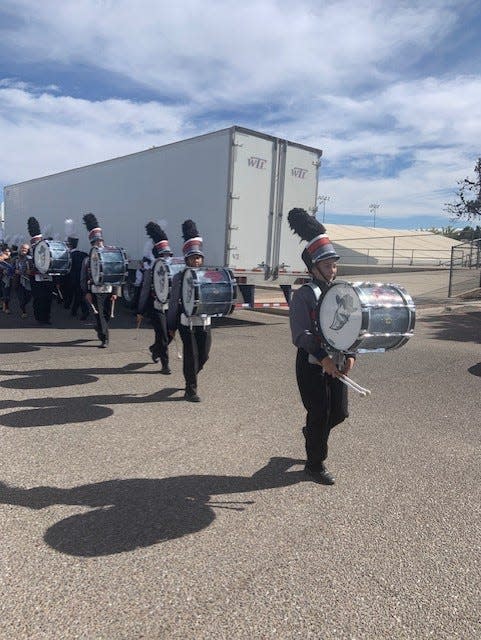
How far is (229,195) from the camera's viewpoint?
34.1 feet

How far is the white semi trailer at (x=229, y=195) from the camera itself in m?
10.5

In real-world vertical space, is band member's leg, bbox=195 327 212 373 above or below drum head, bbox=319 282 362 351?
below

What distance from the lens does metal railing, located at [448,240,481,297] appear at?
19219 millimetres

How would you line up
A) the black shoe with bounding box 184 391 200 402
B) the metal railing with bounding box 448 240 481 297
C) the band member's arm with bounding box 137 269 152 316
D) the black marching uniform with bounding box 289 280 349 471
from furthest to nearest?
1. the metal railing with bounding box 448 240 481 297
2. the band member's arm with bounding box 137 269 152 316
3. the black shoe with bounding box 184 391 200 402
4. the black marching uniform with bounding box 289 280 349 471

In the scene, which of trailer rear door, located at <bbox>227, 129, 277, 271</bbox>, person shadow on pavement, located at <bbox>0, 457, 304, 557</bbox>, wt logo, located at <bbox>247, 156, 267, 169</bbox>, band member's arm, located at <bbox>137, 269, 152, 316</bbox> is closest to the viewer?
person shadow on pavement, located at <bbox>0, 457, 304, 557</bbox>

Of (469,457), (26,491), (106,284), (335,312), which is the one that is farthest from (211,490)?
(106,284)

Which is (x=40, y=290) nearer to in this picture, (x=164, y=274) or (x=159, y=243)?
(x=159, y=243)

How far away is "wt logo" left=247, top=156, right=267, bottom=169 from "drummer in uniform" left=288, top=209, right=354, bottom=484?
7.08 metres

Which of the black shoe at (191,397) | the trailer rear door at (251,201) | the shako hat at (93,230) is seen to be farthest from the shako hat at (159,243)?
the black shoe at (191,397)

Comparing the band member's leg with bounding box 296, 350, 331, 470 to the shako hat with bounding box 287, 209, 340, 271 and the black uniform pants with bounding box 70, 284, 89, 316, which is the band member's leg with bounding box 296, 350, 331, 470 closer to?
the shako hat with bounding box 287, 209, 340, 271

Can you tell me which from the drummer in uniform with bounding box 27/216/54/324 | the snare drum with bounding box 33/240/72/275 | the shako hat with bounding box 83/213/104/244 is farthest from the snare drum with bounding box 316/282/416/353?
the drummer in uniform with bounding box 27/216/54/324

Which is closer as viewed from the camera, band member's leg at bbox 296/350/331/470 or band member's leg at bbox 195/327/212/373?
band member's leg at bbox 296/350/331/470

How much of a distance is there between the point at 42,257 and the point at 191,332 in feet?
20.2

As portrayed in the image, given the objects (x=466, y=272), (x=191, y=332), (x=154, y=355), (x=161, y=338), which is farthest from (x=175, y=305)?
(x=466, y=272)
